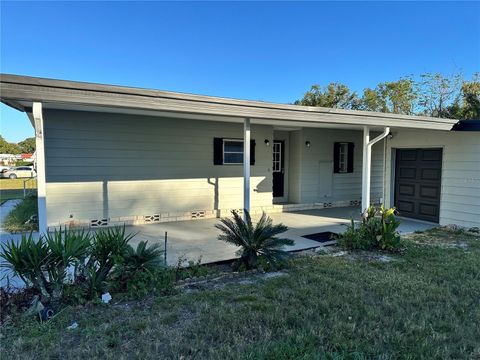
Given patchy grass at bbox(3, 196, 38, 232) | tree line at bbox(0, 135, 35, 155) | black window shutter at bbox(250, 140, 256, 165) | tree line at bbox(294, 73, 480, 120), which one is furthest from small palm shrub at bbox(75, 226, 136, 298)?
tree line at bbox(0, 135, 35, 155)

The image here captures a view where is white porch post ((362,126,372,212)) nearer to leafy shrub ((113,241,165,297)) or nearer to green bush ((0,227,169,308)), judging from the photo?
green bush ((0,227,169,308))

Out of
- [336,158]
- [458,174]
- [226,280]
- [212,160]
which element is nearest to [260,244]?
[226,280]

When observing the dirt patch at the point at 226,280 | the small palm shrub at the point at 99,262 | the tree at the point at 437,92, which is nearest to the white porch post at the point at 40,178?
the small palm shrub at the point at 99,262

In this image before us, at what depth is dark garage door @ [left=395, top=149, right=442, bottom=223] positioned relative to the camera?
7.50 meters

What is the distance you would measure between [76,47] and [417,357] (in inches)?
523

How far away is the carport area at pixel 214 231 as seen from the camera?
5.01m

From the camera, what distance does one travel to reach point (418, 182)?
25.9 feet

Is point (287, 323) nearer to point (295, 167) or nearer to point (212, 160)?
point (212, 160)

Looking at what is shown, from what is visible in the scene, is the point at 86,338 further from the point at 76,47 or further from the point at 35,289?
the point at 76,47

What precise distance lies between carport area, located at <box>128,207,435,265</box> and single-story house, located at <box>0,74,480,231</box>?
0.56 meters

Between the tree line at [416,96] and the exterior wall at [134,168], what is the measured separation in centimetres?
1568

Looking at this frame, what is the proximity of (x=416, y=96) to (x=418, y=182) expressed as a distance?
659 inches

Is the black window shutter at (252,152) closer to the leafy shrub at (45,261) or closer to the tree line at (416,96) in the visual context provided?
the leafy shrub at (45,261)

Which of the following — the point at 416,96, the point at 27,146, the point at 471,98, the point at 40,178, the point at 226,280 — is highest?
the point at 416,96
